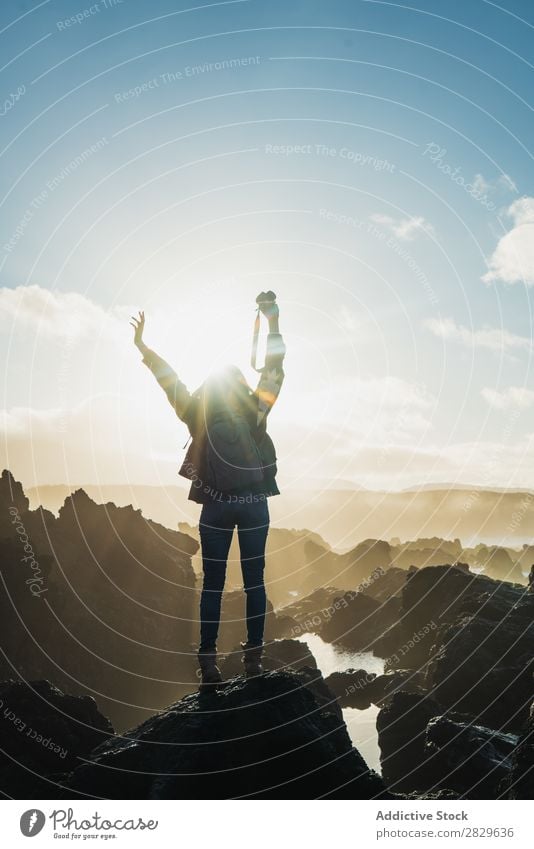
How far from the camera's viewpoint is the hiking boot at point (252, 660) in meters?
7.41

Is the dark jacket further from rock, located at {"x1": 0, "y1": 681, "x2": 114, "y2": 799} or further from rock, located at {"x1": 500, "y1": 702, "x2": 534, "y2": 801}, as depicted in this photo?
rock, located at {"x1": 0, "y1": 681, "x2": 114, "y2": 799}

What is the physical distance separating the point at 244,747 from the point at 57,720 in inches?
571

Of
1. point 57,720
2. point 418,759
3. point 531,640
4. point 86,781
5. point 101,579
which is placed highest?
point 101,579

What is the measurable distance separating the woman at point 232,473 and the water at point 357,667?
12.1m

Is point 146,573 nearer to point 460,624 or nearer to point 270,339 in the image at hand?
point 460,624

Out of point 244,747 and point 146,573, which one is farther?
point 146,573

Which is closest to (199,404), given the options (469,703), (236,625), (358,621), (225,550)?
Result: (225,550)

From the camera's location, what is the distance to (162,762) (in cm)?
674

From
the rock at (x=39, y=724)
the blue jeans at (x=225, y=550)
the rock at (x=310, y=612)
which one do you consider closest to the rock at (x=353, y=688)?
the rock at (x=310, y=612)

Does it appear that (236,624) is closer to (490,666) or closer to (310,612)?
(310,612)

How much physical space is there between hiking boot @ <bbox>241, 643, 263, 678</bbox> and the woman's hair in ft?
11.4

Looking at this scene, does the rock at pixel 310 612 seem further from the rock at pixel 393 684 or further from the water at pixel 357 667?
the rock at pixel 393 684

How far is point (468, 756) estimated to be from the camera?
21.2 m
